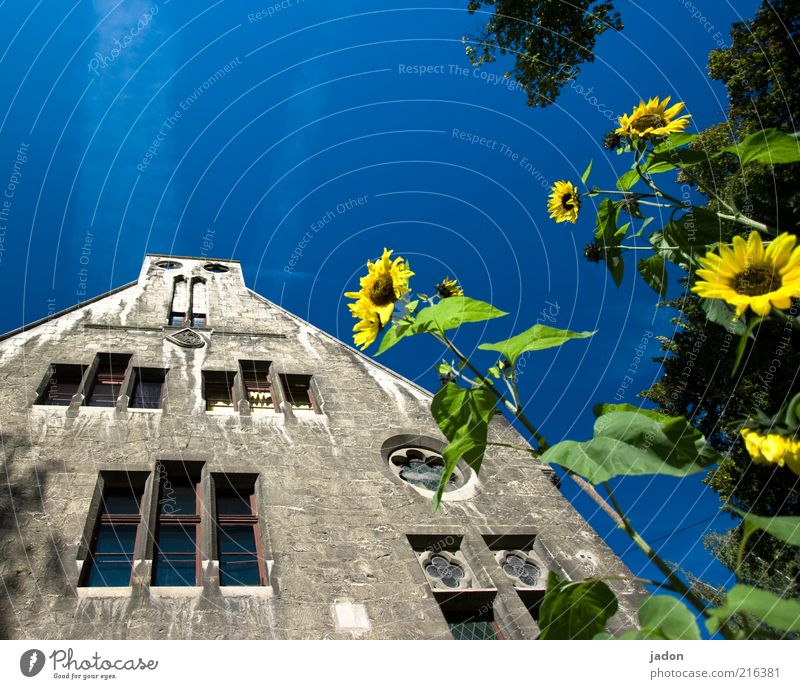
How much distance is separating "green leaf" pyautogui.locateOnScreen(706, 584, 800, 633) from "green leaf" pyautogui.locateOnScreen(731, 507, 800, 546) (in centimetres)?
17

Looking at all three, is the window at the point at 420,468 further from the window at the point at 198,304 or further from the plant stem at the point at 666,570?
the plant stem at the point at 666,570

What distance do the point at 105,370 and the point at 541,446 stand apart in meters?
12.7

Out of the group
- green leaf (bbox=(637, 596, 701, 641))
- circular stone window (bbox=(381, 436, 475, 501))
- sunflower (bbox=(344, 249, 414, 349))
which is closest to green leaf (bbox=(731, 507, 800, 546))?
green leaf (bbox=(637, 596, 701, 641))

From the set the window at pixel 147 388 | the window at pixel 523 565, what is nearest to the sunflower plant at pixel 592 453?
the window at pixel 523 565

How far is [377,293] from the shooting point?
3.13 m

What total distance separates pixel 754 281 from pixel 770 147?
0.92 metres

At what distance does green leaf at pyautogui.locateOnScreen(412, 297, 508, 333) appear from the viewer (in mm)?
2588

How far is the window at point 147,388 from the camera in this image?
40.0ft

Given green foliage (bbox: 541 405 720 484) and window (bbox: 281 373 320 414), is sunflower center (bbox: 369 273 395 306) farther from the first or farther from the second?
window (bbox: 281 373 320 414)

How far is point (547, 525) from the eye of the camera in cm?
1066

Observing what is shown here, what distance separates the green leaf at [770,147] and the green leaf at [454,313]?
1.26 metres

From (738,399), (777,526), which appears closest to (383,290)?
(777,526)
